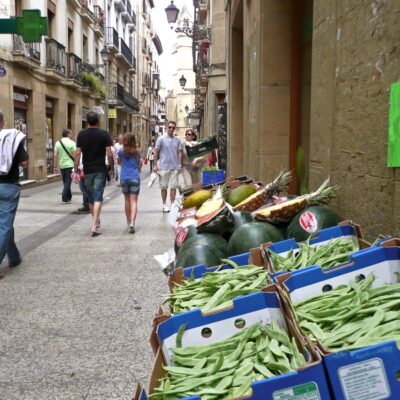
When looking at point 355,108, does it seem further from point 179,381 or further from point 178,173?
point 178,173

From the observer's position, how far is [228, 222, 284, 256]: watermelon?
3365mm

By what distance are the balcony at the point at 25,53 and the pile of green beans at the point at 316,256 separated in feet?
51.5

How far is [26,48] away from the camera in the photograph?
699 inches

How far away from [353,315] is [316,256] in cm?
70

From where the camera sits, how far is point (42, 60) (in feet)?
66.6

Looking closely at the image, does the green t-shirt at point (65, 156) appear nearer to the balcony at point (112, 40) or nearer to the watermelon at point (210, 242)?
the watermelon at point (210, 242)

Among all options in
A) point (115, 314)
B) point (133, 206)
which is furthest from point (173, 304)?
point (133, 206)

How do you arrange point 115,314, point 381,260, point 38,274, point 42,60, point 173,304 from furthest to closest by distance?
point 42,60, point 38,274, point 115,314, point 173,304, point 381,260

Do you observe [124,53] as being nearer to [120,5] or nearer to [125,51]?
[125,51]

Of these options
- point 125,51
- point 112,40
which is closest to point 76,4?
point 112,40

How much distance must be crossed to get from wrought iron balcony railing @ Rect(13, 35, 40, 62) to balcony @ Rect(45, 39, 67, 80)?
1.05 m

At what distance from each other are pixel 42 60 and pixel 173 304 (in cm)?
1994

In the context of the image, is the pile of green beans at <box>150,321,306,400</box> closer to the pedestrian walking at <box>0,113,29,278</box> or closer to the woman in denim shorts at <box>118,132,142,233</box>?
the pedestrian walking at <box>0,113,29,278</box>

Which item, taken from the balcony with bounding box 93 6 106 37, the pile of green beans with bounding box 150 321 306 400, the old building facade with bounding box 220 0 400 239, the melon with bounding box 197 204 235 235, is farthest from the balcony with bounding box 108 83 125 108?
the pile of green beans with bounding box 150 321 306 400
